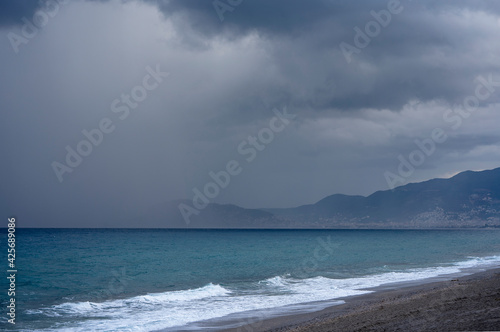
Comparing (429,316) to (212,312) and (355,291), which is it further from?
(355,291)

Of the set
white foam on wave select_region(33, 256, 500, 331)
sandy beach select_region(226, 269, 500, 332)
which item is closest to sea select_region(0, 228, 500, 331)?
white foam on wave select_region(33, 256, 500, 331)

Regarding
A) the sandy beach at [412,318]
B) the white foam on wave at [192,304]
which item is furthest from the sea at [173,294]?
the sandy beach at [412,318]

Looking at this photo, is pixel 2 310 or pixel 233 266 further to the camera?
pixel 233 266

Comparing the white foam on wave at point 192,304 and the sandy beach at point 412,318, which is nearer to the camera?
the sandy beach at point 412,318

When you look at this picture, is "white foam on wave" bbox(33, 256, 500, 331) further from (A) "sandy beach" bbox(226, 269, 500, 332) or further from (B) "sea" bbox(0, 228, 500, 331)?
(A) "sandy beach" bbox(226, 269, 500, 332)

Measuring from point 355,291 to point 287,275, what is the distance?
9258 millimetres

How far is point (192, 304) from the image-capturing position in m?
21.4

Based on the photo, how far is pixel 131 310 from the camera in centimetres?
1944

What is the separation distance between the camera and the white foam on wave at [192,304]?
55.8 feet

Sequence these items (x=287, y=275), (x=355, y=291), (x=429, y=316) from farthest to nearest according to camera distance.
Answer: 1. (x=287, y=275)
2. (x=355, y=291)
3. (x=429, y=316)

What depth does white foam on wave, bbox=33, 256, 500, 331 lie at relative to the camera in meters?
17.0

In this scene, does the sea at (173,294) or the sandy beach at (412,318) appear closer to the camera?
the sandy beach at (412,318)

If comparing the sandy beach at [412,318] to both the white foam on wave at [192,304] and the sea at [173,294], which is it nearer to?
the sea at [173,294]

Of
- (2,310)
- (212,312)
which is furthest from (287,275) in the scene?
(2,310)
